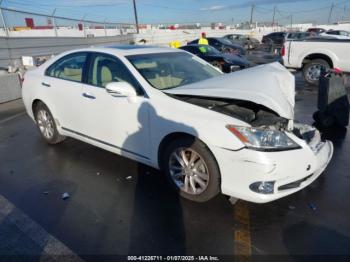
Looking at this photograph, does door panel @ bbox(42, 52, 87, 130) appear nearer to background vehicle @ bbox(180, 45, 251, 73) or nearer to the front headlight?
the front headlight

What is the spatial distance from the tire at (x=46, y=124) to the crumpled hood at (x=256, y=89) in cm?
246

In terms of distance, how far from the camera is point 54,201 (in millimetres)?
3426

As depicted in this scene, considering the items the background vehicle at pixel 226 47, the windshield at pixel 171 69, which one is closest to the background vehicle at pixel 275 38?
the background vehicle at pixel 226 47

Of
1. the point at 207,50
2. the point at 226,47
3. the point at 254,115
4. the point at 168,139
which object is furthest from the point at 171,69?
the point at 226,47

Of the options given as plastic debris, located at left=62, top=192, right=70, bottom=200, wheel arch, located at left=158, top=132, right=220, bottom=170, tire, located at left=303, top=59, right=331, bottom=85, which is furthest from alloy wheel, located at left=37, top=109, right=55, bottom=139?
tire, located at left=303, top=59, right=331, bottom=85

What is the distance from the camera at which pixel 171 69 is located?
408cm

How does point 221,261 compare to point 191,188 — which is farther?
point 191,188

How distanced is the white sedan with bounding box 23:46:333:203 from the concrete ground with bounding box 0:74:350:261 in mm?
290

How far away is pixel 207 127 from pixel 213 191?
2.22 ft

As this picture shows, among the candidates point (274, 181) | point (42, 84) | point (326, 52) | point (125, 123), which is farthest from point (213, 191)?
point (326, 52)

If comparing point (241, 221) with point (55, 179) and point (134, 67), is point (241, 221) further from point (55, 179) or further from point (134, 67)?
point (55, 179)

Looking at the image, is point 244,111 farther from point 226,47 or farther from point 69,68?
point 226,47

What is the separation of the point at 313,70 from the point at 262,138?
844 centimetres

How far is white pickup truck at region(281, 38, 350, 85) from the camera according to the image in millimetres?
9438
